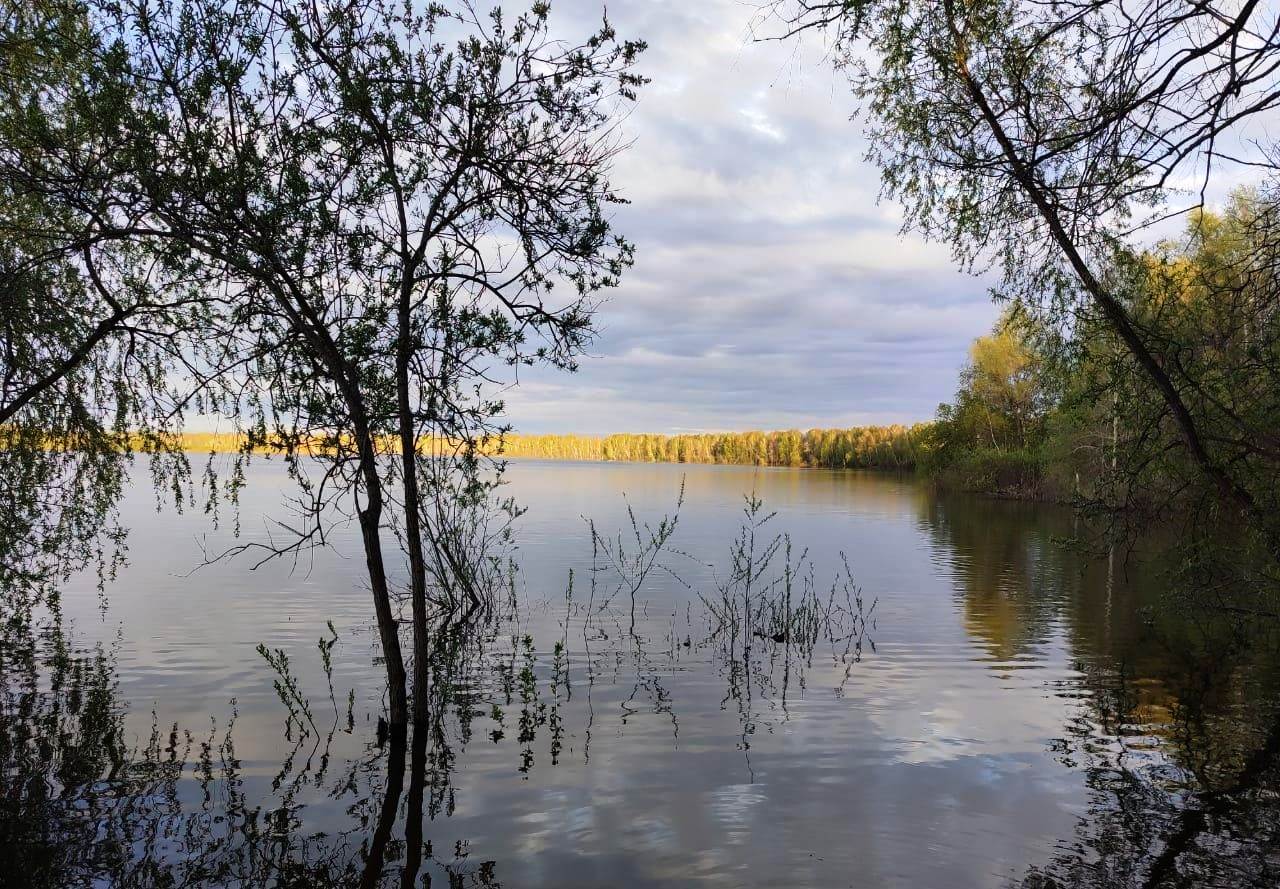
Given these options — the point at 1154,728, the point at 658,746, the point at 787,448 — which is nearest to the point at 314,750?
the point at 658,746

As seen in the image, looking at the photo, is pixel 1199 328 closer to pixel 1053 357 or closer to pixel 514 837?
pixel 1053 357

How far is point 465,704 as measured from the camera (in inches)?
490

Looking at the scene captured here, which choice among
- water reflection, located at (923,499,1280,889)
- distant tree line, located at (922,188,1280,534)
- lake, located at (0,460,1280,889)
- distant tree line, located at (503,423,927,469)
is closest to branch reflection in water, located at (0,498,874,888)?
lake, located at (0,460,1280,889)

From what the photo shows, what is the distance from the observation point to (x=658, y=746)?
10.7 metres

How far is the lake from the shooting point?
7.67 m

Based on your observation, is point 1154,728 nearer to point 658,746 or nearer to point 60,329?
point 658,746

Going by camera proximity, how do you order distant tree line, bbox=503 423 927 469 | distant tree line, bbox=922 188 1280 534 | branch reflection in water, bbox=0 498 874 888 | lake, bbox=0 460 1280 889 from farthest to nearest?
distant tree line, bbox=503 423 927 469
distant tree line, bbox=922 188 1280 534
lake, bbox=0 460 1280 889
branch reflection in water, bbox=0 498 874 888

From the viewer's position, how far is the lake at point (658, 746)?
7672mm

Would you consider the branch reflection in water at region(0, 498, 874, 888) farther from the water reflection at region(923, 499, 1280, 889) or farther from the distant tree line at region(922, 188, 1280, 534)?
the distant tree line at region(922, 188, 1280, 534)

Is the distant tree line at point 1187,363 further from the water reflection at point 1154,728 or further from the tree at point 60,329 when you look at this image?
the tree at point 60,329

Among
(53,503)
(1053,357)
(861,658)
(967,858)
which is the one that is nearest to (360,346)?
(53,503)

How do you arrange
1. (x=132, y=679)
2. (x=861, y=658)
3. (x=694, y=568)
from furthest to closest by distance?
1. (x=694, y=568)
2. (x=861, y=658)
3. (x=132, y=679)

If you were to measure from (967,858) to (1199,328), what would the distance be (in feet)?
23.5

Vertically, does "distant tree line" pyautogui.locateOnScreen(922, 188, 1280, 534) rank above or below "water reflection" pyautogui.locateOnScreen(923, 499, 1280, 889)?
above
